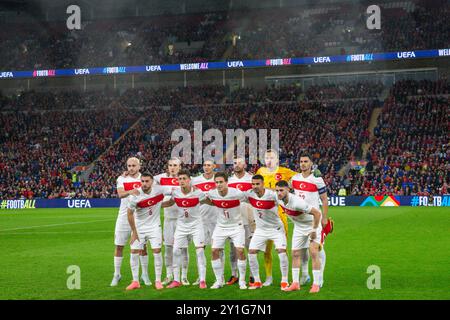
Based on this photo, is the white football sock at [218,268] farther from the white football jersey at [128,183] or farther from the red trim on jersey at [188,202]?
the white football jersey at [128,183]

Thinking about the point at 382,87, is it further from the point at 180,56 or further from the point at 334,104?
the point at 180,56

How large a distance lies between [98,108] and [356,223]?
2999 cm

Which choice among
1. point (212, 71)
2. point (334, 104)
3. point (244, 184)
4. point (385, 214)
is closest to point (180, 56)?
point (212, 71)

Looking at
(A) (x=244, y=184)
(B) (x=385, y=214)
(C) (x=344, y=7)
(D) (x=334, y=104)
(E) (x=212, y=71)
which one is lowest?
(B) (x=385, y=214)

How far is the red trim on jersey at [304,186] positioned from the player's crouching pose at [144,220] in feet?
7.10

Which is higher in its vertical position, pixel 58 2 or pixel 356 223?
pixel 58 2

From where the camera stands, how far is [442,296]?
9445mm

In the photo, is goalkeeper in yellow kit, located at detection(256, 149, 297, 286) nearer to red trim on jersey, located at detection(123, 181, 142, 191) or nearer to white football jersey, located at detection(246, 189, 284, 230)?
white football jersey, located at detection(246, 189, 284, 230)

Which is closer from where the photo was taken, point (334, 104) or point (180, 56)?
point (334, 104)

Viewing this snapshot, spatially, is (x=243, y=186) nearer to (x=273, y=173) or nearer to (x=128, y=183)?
(x=273, y=173)

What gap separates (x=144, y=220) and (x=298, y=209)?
2621mm

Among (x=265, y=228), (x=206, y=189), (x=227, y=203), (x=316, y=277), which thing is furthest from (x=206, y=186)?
(x=316, y=277)

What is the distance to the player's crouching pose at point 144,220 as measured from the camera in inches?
411

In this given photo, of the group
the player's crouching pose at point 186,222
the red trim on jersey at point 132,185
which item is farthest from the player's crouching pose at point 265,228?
Result: the red trim on jersey at point 132,185
